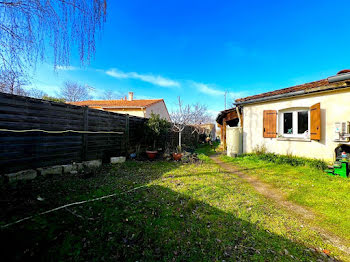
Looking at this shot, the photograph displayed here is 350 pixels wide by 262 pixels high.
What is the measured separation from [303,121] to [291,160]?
6.18ft

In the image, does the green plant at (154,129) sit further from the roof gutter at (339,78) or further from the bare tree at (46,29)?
the roof gutter at (339,78)

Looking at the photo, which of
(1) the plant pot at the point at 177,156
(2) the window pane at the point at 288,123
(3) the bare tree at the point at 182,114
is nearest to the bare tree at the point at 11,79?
(1) the plant pot at the point at 177,156

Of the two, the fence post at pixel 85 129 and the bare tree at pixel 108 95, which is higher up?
the bare tree at pixel 108 95

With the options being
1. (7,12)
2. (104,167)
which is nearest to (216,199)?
(104,167)

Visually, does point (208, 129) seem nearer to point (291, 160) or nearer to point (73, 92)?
point (291, 160)

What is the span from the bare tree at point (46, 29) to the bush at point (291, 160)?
24.6 feet

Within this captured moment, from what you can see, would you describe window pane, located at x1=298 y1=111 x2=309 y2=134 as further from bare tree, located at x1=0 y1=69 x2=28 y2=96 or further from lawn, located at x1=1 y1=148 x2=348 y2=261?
bare tree, located at x1=0 y1=69 x2=28 y2=96

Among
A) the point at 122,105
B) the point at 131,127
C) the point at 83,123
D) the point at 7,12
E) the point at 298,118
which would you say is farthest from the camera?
the point at 122,105

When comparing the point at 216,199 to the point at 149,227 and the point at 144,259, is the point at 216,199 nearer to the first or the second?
the point at 149,227

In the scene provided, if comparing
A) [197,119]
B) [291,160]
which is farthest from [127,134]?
[197,119]

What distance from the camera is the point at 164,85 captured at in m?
18.7

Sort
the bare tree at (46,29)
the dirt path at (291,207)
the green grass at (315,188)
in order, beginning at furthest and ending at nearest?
the green grass at (315,188) → the dirt path at (291,207) → the bare tree at (46,29)

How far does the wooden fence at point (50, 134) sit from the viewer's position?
3047 mm

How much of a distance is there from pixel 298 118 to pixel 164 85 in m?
15.4
